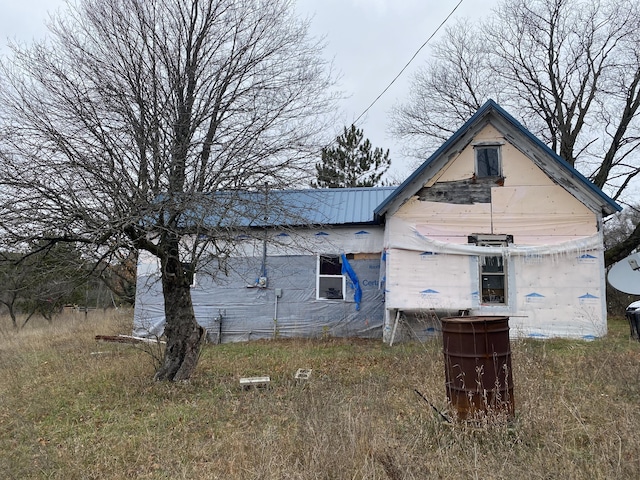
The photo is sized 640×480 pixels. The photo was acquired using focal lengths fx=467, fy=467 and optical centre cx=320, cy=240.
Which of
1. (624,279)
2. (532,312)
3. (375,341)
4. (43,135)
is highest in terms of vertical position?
(43,135)

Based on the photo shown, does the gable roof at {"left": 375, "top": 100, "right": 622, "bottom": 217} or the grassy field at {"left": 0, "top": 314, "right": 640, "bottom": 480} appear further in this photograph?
the gable roof at {"left": 375, "top": 100, "right": 622, "bottom": 217}

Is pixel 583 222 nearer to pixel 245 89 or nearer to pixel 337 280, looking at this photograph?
pixel 337 280

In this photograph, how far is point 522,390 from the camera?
548cm

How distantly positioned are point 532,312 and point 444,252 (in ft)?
8.15

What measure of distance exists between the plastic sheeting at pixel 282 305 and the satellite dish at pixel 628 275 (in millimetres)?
5695

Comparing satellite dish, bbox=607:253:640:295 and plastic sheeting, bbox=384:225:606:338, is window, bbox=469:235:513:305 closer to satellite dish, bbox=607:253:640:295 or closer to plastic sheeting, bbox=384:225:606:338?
plastic sheeting, bbox=384:225:606:338

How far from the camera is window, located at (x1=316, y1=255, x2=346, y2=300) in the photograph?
13.5 m

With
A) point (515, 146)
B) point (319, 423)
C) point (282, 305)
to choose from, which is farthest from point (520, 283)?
point (319, 423)

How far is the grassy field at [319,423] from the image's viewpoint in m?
3.77

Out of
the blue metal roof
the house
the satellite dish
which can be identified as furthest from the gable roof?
the satellite dish

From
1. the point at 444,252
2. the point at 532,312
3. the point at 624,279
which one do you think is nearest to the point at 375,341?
the point at 444,252

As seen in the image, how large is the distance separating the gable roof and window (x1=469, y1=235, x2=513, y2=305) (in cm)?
191

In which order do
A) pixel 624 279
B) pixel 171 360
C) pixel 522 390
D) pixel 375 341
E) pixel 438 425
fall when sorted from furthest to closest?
pixel 375 341 < pixel 624 279 < pixel 171 360 < pixel 522 390 < pixel 438 425

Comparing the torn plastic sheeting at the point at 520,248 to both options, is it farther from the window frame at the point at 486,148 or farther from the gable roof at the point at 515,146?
the window frame at the point at 486,148
